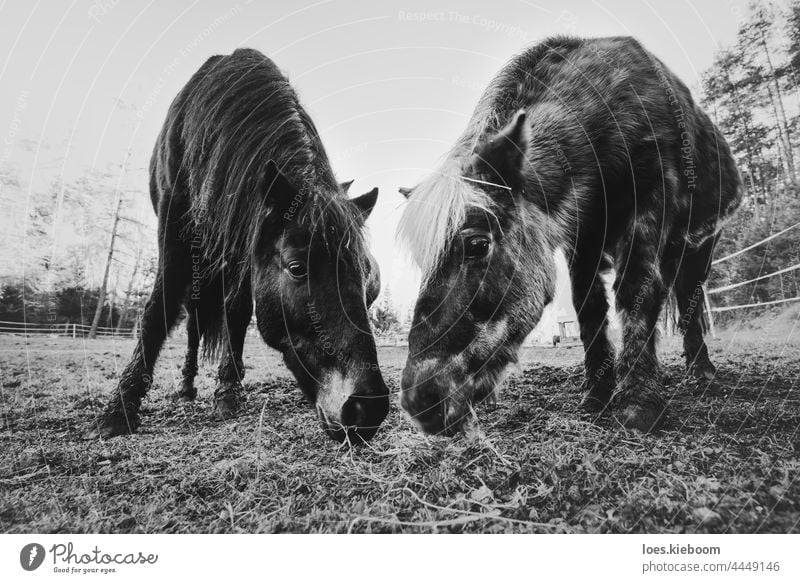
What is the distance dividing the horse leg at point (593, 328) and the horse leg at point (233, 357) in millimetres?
2026

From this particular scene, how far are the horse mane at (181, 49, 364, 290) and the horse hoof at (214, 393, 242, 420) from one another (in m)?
0.69

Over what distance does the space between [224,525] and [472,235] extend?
1720mm

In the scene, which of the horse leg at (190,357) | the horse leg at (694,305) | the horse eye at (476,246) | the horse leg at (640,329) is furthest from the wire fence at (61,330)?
the horse leg at (694,305)

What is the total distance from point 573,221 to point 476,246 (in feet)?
2.19

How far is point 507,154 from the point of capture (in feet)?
7.15

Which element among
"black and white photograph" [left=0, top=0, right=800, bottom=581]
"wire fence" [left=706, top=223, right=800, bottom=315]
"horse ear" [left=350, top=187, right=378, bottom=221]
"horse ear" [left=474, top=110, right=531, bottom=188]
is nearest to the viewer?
"black and white photograph" [left=0, top=0, right=800, bottom=581]

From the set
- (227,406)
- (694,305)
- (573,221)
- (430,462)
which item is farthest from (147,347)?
(694,305)

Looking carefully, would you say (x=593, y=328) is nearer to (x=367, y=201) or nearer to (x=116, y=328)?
(x=367, y=201)

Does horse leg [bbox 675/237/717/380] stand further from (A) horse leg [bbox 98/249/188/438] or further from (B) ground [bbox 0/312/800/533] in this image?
(A) horse leg [bbox 98/249/188/438]

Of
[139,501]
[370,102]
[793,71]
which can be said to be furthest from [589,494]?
[793,71]

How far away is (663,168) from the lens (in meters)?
2.36

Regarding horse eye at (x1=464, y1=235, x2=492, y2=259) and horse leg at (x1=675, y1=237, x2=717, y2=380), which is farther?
horse leg at (x1=675, y1=237, x2=717, y2=380)

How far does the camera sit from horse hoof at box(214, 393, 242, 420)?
8.53 ft

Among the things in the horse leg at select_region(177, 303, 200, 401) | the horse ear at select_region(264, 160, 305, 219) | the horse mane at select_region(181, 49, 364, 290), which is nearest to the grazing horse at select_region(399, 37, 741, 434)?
the horse mane at select_region(181, 49, 364, 290)
